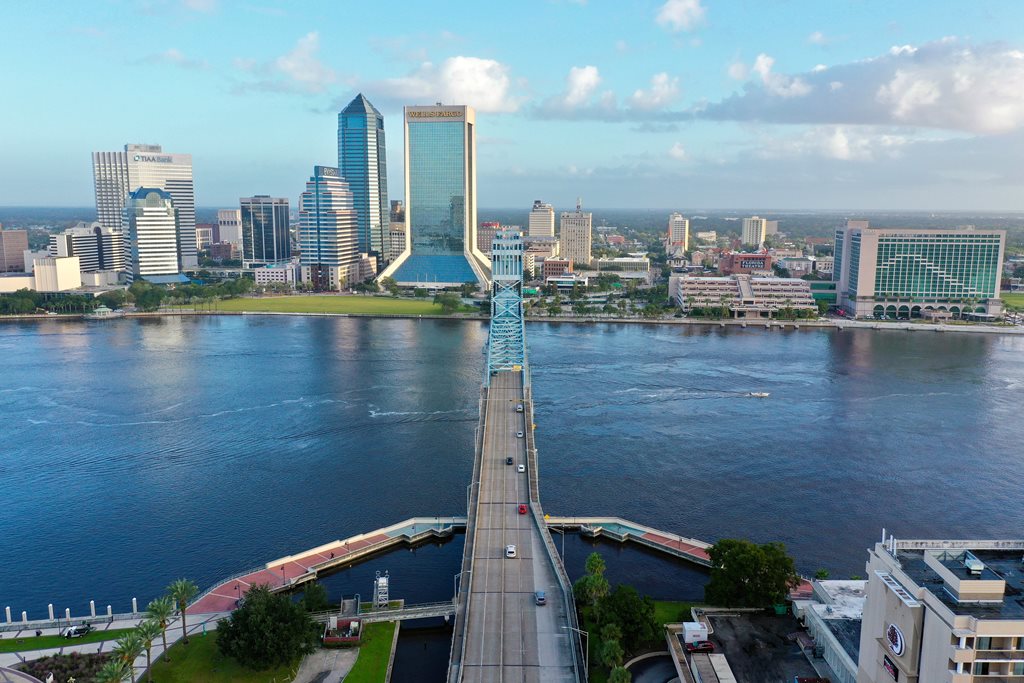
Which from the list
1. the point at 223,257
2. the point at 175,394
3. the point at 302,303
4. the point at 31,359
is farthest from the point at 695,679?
the point at 223,257

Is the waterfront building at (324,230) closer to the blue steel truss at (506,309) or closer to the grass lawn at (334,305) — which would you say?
the grass lawn at (334,305)

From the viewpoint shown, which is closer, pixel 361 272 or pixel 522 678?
pixel 522 678

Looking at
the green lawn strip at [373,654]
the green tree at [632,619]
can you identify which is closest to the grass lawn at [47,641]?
the green lawn strip at [373,654]

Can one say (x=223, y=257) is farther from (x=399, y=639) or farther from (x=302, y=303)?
(x=399, y=639)

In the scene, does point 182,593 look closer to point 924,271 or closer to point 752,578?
point 752,578

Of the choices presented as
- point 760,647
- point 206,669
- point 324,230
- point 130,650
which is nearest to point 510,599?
point 760,647
